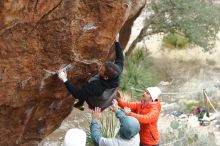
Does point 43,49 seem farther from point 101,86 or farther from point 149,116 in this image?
point 149,116

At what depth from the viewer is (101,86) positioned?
6547 millimetres

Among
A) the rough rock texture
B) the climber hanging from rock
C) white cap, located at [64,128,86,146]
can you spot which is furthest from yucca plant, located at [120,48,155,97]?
white cap, located at [64,128,86,146]

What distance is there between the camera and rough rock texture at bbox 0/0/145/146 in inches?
243

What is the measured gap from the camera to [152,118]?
639cm

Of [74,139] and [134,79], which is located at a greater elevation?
[74,139]

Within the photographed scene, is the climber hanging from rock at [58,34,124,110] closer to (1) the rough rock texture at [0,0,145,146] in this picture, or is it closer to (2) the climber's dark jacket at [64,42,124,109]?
(2) the climber's dark jacket at [64,42,124,109]

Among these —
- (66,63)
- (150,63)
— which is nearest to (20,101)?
(66,63)

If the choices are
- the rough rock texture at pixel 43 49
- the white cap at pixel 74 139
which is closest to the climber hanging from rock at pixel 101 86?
the rough rock texture at pixel 43 49

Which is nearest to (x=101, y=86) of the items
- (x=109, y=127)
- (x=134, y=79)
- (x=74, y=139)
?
(x=74, y=139)

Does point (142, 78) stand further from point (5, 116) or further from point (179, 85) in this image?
point (5, 116)

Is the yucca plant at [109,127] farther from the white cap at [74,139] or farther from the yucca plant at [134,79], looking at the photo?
the yucca plant at [134,79]

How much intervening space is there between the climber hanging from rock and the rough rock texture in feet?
1.13

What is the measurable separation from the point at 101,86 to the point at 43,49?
2.98 feet

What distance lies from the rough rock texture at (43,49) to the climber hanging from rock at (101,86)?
34cm
